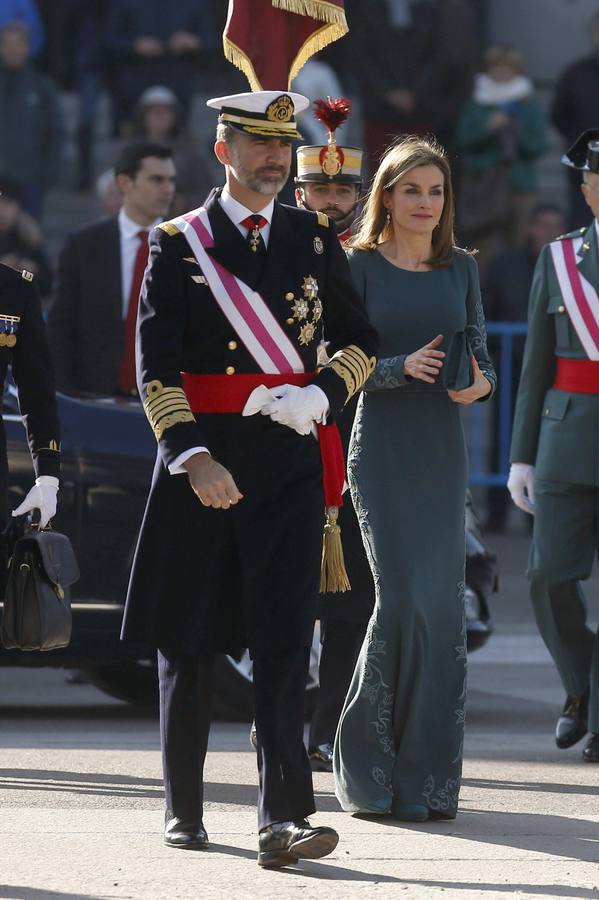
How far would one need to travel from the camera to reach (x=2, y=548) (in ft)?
18.8

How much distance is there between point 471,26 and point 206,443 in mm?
10186

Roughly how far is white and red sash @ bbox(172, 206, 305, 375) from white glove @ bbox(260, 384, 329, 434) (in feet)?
0.27

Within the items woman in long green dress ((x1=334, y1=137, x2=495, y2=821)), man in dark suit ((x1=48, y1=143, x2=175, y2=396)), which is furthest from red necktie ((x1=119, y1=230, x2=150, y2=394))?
woman in long green dress ((x1=334, y1=137, x2=495, y2=821))

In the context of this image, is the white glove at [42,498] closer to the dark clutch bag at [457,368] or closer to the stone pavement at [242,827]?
the stone pavement at [242,827]

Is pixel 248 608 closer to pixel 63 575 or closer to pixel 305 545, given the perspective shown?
pixel 305 545

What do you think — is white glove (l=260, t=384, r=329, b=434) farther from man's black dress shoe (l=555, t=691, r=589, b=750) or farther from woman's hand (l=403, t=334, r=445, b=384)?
man's black dress shoe (l=555, t=691, r=589, b=750)

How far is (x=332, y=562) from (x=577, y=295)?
6.90 ft

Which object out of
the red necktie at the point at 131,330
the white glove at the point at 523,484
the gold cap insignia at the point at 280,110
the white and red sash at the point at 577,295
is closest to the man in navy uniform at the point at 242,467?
the gold cap insignia at the point at 280,110

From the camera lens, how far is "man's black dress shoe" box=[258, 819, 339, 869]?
5246 mm

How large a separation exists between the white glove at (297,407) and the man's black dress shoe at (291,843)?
946 millimetres

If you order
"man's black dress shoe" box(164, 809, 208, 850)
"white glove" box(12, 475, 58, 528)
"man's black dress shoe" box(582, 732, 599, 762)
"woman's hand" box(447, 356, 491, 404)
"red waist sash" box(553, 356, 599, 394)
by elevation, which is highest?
"woman's hand" box(447, 356, 491, 404)

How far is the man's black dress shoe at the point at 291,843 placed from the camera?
5.25m

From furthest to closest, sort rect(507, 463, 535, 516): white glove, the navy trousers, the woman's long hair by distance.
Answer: rect(507, 463, 535, 516): white glove
the woman's long hair
the navy trousers

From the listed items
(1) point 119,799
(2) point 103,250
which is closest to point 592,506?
(1) point 119,799
